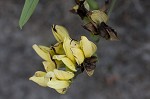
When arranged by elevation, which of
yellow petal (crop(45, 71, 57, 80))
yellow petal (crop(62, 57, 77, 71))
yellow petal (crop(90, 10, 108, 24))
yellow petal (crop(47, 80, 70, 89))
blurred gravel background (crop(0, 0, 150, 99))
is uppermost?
yellow petal (crop(90, 10, 108, 24))

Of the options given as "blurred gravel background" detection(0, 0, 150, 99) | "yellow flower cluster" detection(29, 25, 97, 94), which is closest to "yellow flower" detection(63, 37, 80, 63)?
"yellow flower cluster" detection(29, 25, 97, 94)

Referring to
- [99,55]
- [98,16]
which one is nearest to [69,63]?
[98,16]

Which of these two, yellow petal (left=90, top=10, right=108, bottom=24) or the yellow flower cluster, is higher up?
yellow petal (left=90, top=10, right=108, bottom=24)

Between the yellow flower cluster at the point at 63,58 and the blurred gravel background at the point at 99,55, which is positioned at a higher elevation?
the yellow flower cluster at the point at 63,58

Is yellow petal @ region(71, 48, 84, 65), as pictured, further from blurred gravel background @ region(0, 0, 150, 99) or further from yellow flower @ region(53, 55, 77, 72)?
blurred gravel background @ region(0, 0, 150, 99)

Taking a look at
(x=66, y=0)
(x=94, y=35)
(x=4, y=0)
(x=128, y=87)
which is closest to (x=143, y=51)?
(x=128, y=87)

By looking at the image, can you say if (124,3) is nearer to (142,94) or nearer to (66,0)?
(66,0)

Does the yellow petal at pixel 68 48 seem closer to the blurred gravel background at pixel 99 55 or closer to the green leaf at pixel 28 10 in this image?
the green leaf at pixel 28 10

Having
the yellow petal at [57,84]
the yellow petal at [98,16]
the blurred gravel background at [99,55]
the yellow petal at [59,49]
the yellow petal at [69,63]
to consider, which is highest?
the yellow petal at [98,16]

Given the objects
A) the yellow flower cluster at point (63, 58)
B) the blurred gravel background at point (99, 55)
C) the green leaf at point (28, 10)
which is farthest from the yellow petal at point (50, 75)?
the blurred gravel background at point (99, 55)

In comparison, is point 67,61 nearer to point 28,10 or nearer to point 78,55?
point 78,55
